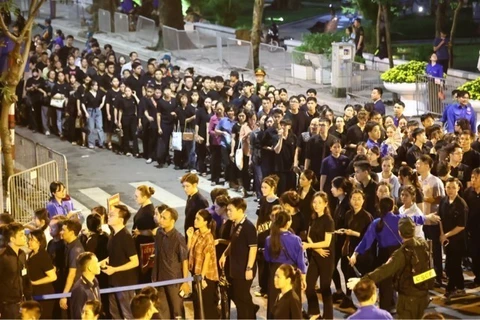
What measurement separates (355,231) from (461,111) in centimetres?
654

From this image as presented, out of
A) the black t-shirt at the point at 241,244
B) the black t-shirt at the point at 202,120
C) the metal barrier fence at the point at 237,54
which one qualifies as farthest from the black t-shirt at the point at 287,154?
the metal barrier fence at the point at 237,54

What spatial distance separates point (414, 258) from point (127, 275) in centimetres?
322

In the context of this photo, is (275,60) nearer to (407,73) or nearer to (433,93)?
(407,73)

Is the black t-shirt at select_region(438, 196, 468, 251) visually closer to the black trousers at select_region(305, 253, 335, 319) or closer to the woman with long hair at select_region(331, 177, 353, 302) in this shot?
the woman with long hair at select_region(331, 177, 353, 302)

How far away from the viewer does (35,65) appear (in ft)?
85.9

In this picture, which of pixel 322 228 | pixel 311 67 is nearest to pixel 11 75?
pixel 322 228

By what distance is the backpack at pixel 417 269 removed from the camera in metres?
10.6

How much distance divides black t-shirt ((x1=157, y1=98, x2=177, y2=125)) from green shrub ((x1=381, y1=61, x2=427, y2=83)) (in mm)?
5356

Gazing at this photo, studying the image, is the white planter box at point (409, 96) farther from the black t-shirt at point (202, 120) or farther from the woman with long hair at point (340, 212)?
the woman with long hair at point (340, 212)

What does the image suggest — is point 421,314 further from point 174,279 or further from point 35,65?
point 35,65

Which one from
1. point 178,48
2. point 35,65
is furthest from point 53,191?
point 178,48

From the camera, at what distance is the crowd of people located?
11031mm

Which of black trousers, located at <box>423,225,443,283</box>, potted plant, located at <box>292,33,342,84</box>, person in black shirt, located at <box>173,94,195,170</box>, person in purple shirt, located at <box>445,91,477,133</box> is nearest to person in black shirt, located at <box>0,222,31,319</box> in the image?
black trousers, located at <box>423,225,443,283</box>

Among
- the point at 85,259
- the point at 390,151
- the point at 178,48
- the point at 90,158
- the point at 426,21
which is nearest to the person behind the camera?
the point at 85,259
